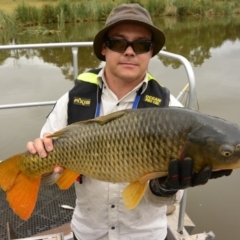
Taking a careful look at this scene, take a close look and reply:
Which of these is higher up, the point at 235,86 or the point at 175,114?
the point at 175,114

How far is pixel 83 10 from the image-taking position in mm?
21359

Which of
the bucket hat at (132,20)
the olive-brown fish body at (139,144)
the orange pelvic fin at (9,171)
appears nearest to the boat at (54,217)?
the bucket hat at (132,20)

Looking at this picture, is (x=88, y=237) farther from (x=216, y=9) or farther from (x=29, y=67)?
(x=216, y=9)

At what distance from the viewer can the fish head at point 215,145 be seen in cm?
145

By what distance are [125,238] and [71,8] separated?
20.7 m

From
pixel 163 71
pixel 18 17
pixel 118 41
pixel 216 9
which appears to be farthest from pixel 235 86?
pixel 216 9

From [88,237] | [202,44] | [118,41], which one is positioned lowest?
[202,44]

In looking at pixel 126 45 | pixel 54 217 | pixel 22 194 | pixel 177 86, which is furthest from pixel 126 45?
pixel 177 86

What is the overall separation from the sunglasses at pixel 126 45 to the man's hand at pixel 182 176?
0.67 meters

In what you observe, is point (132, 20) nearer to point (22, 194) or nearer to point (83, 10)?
point (22, 194)

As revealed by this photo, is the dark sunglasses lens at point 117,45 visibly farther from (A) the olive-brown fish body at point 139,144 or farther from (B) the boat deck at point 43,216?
(B) the boat deck at point 43,216

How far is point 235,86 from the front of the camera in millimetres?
8867

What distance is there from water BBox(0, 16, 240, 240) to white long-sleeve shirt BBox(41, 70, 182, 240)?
247cm

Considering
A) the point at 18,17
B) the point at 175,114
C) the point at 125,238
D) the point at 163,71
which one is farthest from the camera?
the point at 18,17
